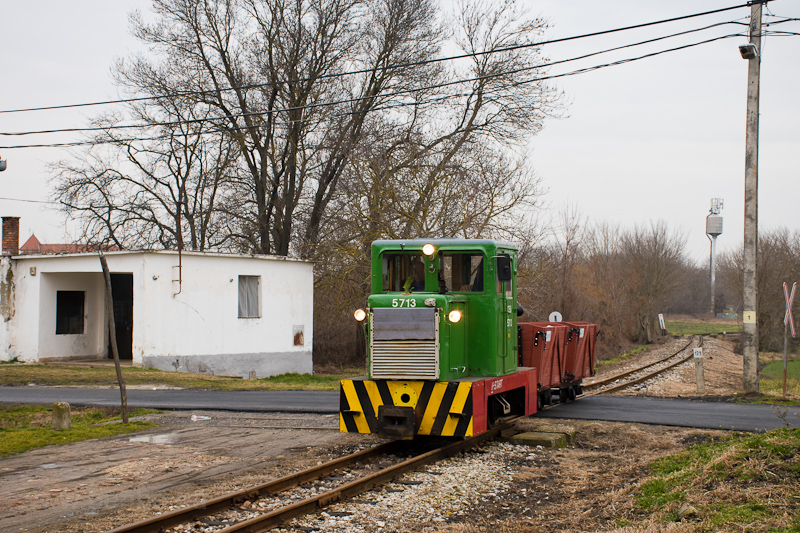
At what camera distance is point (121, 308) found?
2933cm

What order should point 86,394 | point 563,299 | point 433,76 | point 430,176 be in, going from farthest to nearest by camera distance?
point 563,299
point 433,76
point 430,176
point 86,394

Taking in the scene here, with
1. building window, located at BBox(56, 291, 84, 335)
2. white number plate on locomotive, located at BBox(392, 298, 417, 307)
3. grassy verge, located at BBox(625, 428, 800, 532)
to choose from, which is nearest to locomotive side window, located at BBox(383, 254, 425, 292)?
white number plate on locomotive, located at BBox(392, 298, 417, 307)

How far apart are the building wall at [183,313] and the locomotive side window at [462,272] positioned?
15963 millimetres

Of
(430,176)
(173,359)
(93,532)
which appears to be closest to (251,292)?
(173,359)

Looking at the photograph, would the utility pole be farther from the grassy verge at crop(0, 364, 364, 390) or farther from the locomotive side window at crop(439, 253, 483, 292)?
the grassy verge at crop(0, 364, 364, 390)

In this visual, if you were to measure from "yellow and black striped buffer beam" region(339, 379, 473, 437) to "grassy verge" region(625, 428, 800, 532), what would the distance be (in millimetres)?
2356

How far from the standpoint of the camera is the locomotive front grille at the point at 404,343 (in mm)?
9484

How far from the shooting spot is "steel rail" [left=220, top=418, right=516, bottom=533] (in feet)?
21.1

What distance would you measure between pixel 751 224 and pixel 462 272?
930 cm

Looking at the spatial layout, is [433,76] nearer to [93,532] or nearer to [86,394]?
[86,394]

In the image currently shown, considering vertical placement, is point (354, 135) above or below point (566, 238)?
above

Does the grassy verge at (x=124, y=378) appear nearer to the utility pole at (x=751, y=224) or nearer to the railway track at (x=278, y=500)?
the utility pole at (x=751, y=224)

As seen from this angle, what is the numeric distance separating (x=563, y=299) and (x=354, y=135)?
1277 centimetres

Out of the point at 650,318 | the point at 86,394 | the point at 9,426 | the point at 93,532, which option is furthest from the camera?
the point at 650,318
